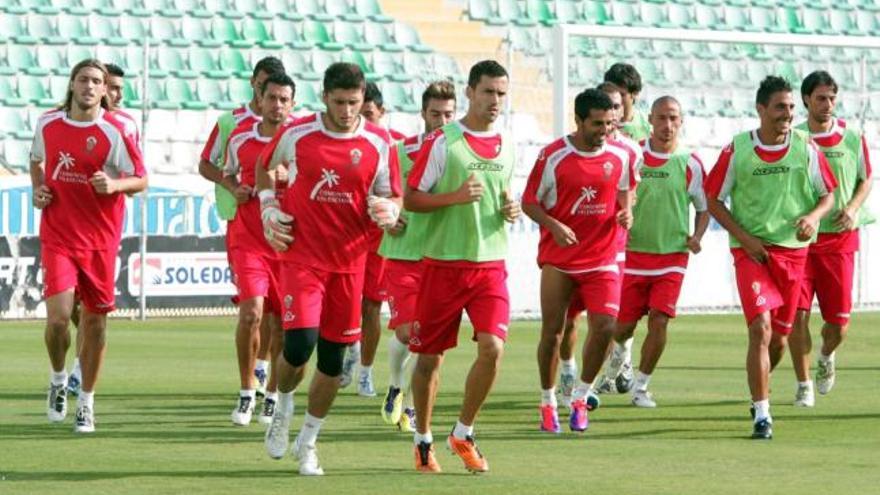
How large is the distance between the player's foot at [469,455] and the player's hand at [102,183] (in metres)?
3.07

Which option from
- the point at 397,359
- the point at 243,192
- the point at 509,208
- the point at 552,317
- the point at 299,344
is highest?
the point at 243,192

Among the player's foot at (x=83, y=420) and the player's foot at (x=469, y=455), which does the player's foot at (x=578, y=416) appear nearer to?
the player's foot at (x=469, y=455)

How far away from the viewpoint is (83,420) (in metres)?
12.1

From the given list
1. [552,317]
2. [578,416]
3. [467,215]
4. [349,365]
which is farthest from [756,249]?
[349,365]

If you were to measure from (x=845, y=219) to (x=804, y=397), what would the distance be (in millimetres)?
1408

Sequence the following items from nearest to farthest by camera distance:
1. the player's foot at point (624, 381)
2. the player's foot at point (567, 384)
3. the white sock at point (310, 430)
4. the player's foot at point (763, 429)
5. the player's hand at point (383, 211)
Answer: the player's hand at point (383, 211), the white sock at point (310, 430), the player's foot at point (763, 429), the player's foot at point (567, 384), the player's foot at point (624, 381)

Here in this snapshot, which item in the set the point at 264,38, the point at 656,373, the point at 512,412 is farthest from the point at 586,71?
the point at 512,412

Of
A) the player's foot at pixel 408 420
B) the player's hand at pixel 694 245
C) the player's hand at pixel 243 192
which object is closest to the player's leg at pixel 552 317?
the player's foot at pixel 408 420

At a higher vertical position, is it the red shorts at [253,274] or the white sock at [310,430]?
the red shorts at [253,274]

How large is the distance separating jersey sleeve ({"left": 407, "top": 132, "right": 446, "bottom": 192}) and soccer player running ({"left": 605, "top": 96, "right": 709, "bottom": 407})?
14.7 feet

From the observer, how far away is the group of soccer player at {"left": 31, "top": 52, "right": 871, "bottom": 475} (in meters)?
10.2

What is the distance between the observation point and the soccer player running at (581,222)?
40.5ft

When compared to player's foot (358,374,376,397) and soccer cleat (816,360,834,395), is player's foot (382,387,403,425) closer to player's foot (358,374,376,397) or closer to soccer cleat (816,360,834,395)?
player's foot (358,374,376,397)

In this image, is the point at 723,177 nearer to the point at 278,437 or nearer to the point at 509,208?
the point at 509,208
